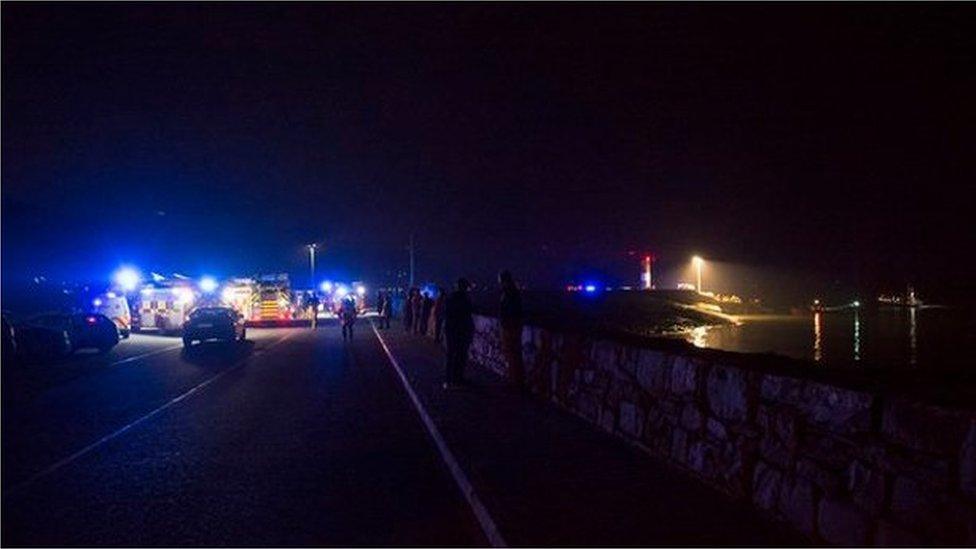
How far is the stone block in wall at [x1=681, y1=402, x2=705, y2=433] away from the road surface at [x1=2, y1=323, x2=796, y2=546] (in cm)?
45

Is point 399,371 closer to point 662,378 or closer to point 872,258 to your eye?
point 662,378

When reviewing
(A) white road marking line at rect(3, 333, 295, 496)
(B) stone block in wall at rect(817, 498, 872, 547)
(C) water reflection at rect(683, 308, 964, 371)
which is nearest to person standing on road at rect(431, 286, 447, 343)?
(C) water reflection at rect(683, 308, 964, 371)

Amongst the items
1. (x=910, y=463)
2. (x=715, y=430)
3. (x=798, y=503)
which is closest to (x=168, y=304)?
(x=715, y=430)

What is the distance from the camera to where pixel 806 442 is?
5500mm

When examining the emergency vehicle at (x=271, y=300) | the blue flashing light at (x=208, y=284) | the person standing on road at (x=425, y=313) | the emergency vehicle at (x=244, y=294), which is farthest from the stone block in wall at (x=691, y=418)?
the emergency vehicle at (x=271, y=300)

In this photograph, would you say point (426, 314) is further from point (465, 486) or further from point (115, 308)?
point (465, 486)

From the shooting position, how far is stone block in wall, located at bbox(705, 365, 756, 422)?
6328mm

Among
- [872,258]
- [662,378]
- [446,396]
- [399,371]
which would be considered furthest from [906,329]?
→ [662,378]

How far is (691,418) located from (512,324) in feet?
20.4

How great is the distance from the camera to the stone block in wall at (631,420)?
851cm

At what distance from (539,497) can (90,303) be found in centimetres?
3966

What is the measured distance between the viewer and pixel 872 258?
177ft

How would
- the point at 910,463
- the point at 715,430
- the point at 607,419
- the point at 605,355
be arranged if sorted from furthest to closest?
the point at 605,355 → the point at 607,419 → the point at 715,430 → the point at 910,463

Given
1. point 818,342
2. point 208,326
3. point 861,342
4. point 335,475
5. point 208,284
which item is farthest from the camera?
point 208,284
